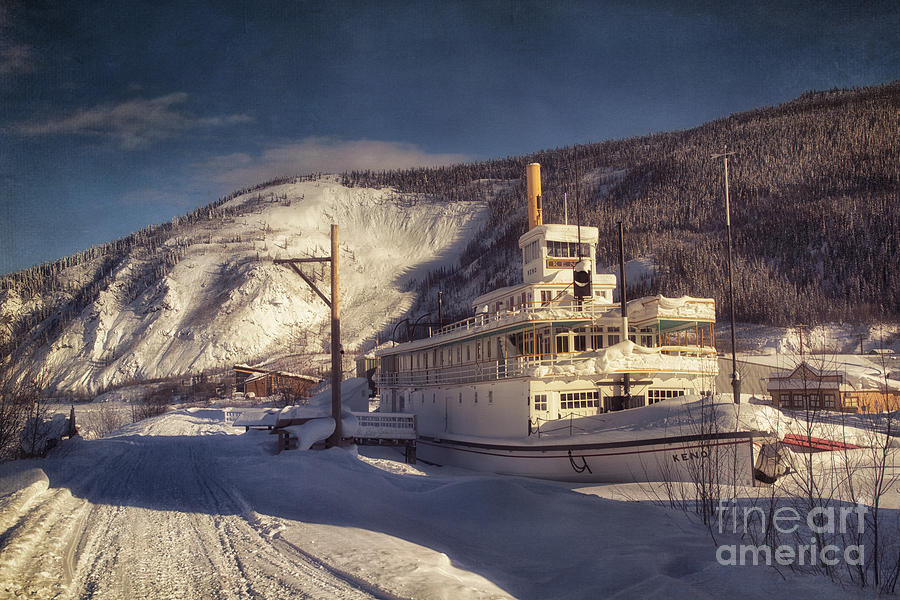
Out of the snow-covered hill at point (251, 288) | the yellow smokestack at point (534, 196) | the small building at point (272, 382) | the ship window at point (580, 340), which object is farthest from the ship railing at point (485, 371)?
the snow-covered hill at point (251, 288)

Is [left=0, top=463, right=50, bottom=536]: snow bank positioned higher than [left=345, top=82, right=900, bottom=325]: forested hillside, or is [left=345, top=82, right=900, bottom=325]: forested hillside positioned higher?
[left=345, top=82, right=900, bottom=325]: forested hillside

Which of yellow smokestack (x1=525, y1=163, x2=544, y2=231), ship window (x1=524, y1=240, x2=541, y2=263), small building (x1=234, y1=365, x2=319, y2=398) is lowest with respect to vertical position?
small building (x1=234, y1=365, x2=319, y2=398)

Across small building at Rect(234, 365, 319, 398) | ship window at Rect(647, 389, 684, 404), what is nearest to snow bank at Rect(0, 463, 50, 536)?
ship window at Rect(647, 389, 684, 404)

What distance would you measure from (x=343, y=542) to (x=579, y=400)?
44.6 ft

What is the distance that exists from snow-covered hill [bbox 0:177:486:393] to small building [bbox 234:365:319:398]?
27728 mm

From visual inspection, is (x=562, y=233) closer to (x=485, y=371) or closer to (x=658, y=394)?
(x=485, y=371)

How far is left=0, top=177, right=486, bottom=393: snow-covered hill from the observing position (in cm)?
9638

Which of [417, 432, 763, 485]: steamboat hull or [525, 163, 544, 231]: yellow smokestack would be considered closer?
[417, 432, 763, 485]: steamboat hull

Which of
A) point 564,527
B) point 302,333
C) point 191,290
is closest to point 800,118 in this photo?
point 302,333

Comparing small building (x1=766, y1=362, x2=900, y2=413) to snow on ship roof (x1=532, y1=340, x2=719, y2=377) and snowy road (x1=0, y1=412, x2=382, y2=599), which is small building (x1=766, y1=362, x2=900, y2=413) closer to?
snow on ship roof (x1=532, y1=340, x2=719, y2=377)

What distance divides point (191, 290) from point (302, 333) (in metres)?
21.8

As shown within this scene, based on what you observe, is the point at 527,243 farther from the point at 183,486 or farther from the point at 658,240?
the point at 658,240

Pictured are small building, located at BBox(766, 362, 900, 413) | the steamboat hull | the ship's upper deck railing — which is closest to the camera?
the steamboat hull

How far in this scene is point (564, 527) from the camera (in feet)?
36.7
